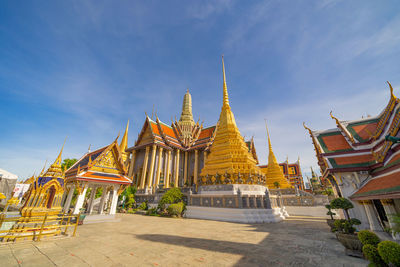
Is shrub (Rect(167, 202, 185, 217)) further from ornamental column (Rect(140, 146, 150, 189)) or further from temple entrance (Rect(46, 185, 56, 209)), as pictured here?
ornamental column (Rect(140, 146, 150, 189))

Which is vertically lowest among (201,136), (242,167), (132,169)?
(242,167)

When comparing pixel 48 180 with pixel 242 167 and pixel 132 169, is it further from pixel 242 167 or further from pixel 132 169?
pixel 132 169

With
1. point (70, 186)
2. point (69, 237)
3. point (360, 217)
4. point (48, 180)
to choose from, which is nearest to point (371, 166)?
point (360, 217)

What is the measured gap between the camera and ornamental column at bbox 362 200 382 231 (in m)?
6.43

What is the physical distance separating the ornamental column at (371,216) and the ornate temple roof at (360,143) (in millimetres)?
1449

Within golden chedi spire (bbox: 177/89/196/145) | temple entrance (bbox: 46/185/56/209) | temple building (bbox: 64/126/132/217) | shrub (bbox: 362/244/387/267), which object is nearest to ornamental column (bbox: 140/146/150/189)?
golden chedi spire (bbox: 177/89/196/145)

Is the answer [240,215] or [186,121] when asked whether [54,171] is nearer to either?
[240,215]

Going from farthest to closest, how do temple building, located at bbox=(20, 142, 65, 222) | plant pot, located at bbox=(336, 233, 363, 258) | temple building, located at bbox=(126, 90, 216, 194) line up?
temple building, located at bbox=(126, 90, 216, 194) < temple building, located at bbox=(20, 142, 65, 222) < plant pot, located at bbox=(336, 233, 363, 258)

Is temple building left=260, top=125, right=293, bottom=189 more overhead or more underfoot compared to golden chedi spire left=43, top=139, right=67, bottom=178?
more overhead

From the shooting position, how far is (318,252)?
415 centimetres

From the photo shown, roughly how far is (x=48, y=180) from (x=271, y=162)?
→ 2506cm

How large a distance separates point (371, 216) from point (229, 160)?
9090mm

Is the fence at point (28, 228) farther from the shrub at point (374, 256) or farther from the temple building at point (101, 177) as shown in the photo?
the shrub at point (374, 256)

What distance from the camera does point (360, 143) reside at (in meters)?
8.51
